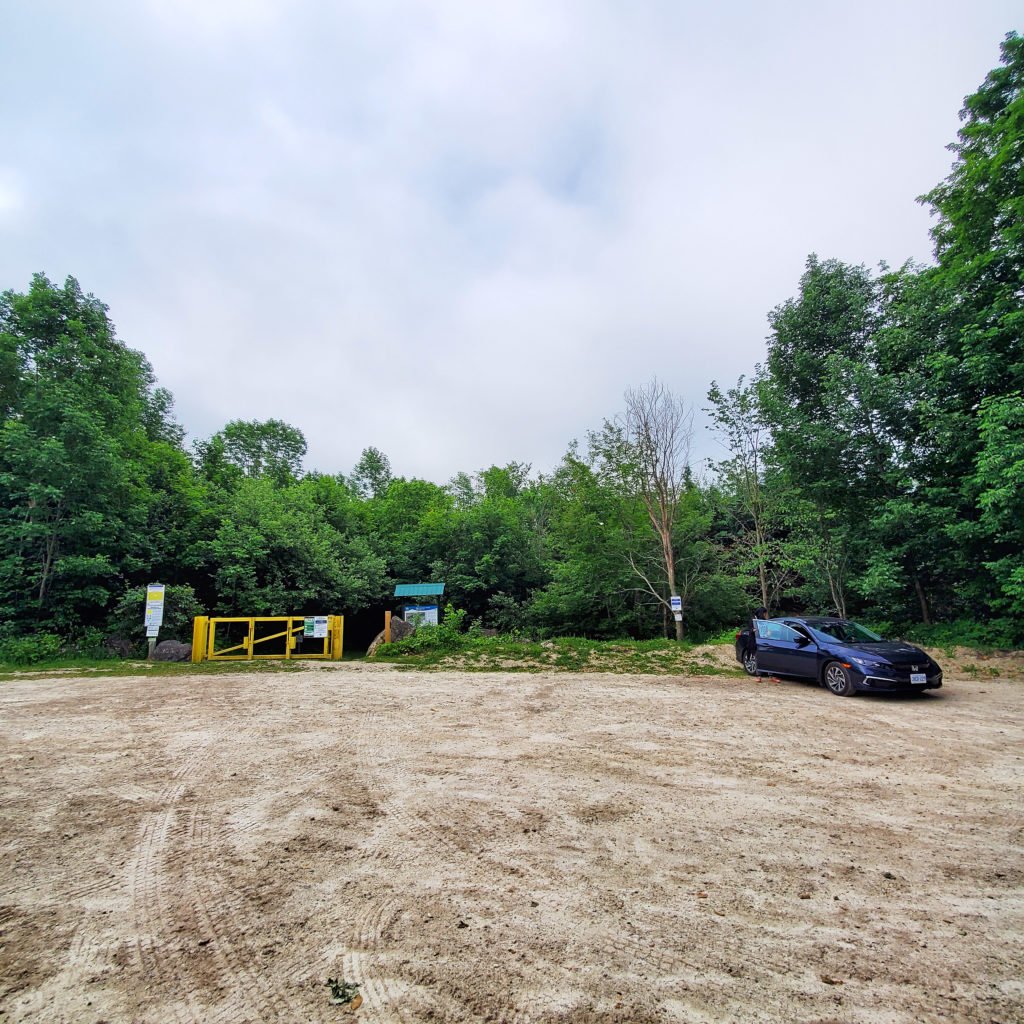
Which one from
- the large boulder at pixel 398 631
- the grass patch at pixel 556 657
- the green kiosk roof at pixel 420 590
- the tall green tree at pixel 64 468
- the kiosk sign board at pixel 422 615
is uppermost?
the tall green tree at pixel 64 468

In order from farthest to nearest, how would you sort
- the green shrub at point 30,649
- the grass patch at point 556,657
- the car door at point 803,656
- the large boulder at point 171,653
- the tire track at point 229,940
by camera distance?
the large boulder at point 171,653 → the green shrub at point 30,649 → the grass patch at point 556,657 → the car door at point 803,656 → the tire track at point 229,940

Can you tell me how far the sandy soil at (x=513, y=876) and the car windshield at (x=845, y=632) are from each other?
3.00 m

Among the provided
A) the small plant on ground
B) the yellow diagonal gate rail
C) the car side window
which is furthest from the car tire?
the yellow diagonal gate rail

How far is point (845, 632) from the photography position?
29.3 ft

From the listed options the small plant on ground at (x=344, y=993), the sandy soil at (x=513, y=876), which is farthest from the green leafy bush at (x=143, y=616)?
the small plant on ground at (x=344, y=993)

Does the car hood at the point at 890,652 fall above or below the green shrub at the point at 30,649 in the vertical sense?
below

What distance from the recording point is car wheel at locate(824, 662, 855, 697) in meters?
8.07

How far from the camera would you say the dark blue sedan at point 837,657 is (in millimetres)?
7801

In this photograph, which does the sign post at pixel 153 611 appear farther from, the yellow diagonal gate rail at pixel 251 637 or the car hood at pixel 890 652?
the car hood at pixel 890 652

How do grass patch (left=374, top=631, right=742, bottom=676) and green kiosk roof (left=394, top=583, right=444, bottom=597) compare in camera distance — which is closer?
grass patch (left=374, top=631, right=742, bottom=676)

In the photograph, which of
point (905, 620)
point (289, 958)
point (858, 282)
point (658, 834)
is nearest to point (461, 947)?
point (289, 958)

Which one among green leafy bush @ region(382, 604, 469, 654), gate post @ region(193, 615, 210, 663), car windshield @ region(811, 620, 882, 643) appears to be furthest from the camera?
green leafy bush @ region(382, 604, 469, 654)

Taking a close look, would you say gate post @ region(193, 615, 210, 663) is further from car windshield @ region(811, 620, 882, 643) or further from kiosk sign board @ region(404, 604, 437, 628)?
car windshield @ region(811, 620, 882, 643)

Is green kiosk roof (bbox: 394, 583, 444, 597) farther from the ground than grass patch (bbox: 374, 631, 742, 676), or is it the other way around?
green kiosk roof (bbox: 394, 583, 444, 597)
